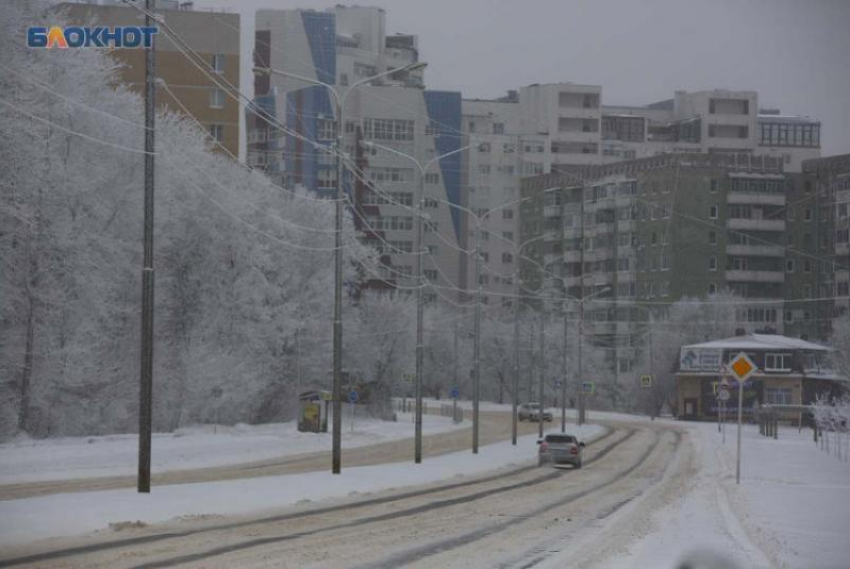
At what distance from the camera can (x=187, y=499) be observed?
2706 centimetres

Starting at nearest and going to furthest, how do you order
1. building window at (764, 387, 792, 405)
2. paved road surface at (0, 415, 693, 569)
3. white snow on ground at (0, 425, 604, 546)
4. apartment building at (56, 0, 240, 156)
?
paved road surface at (0, 415, 693, 569) < white snow on ground at (0, 425, 604, 546) < apartment building at (56, 0, 240, 156) < building window at (764, 387, 792, 405)

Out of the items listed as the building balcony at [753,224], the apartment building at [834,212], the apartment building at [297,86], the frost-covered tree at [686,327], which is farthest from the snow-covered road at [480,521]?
the apartment building at [297,86]

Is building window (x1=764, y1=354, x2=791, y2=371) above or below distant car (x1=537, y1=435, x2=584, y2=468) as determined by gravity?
above

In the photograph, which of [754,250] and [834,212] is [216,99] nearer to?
[754,250]

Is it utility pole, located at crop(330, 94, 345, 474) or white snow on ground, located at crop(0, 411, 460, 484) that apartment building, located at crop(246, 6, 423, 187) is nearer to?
white snow on ground, located at crop(0, 411, 460, 484)

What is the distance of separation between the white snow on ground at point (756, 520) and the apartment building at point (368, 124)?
297ft

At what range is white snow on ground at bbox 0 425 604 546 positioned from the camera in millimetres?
21281

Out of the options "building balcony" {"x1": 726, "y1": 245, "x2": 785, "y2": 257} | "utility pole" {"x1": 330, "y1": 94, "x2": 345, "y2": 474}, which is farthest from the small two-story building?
"utility pole" {"x1": 330, "y1": 94, "x2": 345, "y2": 474}

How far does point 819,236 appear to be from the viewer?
5133 inches

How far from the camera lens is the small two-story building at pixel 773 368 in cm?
10200

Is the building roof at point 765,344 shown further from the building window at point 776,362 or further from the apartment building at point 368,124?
the apartment building at point 368,124

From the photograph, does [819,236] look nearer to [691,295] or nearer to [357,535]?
[691,295]

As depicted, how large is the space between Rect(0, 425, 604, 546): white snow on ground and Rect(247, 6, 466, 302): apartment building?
314 feet

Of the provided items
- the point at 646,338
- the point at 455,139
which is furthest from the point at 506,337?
the point at 455,139
